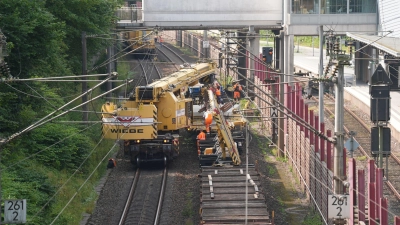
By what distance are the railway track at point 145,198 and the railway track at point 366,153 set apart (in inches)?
276

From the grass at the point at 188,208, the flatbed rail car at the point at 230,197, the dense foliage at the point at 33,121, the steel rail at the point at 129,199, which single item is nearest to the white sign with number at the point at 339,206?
the flatbed rail car at the point at 230,197

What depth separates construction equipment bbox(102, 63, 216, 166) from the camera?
29266 mm

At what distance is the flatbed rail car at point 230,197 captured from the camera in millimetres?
19125

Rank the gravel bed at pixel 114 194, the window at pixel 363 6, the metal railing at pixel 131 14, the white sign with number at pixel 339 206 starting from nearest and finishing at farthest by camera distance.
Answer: the white sign with number at pixel 339 206 < the gravel bed at pixel 114 194 < the window at pixel 363 6 < the metal railing at pixel 131 14

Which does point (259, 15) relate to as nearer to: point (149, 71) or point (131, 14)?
point (131, 14)

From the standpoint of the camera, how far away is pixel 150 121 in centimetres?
2939

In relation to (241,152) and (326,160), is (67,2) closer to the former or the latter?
(241,152)

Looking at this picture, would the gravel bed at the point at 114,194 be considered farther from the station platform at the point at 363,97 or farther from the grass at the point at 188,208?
the station platform at the point at 363,97

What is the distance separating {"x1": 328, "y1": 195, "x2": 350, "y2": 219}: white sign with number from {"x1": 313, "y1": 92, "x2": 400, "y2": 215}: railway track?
7069 mm

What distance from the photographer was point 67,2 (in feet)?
120

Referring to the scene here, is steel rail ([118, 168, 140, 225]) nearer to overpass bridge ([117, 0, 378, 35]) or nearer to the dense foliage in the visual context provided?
the dense foliage

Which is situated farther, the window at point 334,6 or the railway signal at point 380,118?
the window at point 334,6

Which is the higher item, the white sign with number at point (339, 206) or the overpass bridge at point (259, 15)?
the overpass bridge at point (259, 15)

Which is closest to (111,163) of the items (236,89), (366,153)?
(236,89)
